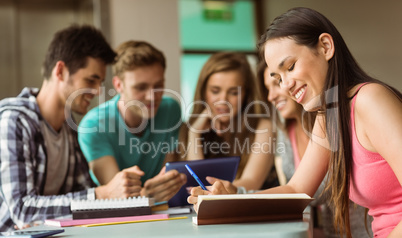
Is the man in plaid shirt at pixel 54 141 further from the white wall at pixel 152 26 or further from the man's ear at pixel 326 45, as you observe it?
the white wall at pixel 152 26

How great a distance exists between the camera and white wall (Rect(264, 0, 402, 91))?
12.3 feet

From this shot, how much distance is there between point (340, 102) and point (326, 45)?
0.17 meters

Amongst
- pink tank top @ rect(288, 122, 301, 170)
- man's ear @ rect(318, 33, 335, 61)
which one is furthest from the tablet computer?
Result: pink tank top @ rect(288, 122, 301, 170)

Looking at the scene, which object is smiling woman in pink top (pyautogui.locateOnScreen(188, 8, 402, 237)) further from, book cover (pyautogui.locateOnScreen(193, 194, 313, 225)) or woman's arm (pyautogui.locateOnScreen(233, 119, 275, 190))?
woman's arm (pyautogui.locateOnScreen(233, 119, 275, 190))

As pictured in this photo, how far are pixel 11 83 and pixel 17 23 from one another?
1.48 feet

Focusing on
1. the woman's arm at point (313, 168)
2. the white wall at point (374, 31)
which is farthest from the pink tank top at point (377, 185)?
the white wall at point (374, 31)

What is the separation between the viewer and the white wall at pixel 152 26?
3.52 metres

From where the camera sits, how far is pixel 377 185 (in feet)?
3.85

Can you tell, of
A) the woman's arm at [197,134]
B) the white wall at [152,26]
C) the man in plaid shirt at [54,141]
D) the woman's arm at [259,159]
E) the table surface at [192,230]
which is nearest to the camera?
the table surface at [192,230]

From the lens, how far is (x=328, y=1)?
4.44 meters

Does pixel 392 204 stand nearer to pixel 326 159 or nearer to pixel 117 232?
pixel 326 159

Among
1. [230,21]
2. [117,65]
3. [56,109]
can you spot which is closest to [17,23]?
[117,65]

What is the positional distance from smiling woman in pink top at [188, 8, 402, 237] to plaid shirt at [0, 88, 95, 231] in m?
0.73

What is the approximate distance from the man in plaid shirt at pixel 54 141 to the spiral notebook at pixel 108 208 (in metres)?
0.28
